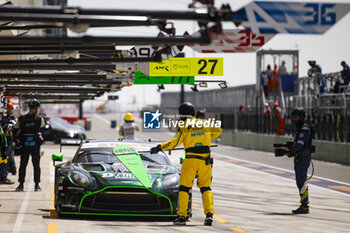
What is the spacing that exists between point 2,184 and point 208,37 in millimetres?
9319

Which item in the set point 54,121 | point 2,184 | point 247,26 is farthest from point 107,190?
point 54,121

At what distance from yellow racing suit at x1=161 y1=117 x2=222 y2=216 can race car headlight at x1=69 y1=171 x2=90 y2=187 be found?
3.85ft

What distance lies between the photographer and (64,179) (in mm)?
10719

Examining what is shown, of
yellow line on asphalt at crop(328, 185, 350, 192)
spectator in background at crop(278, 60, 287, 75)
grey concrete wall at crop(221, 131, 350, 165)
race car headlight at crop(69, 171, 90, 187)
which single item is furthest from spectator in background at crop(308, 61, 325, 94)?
race car headlight at crop(69, 171, 90, 187)

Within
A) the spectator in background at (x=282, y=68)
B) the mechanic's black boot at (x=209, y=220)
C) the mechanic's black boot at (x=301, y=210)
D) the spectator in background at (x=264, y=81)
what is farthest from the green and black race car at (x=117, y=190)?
the spectator in background at (x=282, y=68)

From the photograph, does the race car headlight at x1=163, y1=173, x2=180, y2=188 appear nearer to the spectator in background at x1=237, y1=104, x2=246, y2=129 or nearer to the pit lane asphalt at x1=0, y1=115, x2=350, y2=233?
the pit lane asphalt at x1=0, y1=115, x2=350, y2=233

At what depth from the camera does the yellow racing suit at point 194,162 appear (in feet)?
33.8

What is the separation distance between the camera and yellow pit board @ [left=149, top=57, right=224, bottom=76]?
16.9 metres

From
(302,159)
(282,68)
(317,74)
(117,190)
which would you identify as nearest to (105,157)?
(117,190)

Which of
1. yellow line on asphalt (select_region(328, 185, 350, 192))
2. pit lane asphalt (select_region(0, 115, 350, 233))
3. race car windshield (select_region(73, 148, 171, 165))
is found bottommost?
yellow line on asphalt (select_region(328, 185, 350, 192))

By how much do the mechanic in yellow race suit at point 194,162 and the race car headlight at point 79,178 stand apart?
1021mm

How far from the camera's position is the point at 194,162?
10328 mm

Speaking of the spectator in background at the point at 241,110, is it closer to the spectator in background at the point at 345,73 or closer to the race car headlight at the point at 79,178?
the spectator in background at the point at 345,73

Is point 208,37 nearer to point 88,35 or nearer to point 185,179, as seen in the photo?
point 88,35
